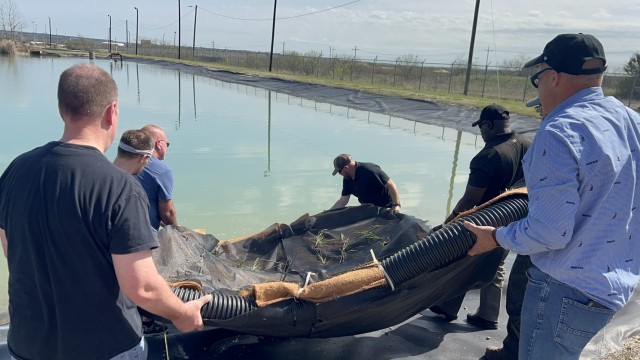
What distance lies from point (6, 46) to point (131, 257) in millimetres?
55340

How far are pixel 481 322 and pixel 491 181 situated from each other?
3.29 feet

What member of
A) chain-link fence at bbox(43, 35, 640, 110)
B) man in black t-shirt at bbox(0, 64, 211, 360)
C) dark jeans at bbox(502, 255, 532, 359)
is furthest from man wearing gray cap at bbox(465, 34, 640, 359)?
chain-link fence at bbox(43, 35, 640, 110)

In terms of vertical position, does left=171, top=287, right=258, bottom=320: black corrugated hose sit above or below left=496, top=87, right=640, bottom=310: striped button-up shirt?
below

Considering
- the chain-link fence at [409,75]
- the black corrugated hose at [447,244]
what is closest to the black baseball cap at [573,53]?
the black corrugated hose at [447,244]

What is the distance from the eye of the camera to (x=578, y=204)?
1.86 metres

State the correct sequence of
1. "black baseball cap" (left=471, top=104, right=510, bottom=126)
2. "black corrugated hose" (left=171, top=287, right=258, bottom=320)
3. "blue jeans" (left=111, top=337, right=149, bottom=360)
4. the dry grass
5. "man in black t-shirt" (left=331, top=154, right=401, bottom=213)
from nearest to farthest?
"blue jeans" (left=111, top=337, right=149, bottom=360)
"black corrugated hose" (left=171, top=287, right=258, bottom=320)
"black baseball cap" (left=471, top=104, right=510, bottom=126)
"man in black t-shirt" (left=331, top=154, right=401, bottom=213)
the dry grass

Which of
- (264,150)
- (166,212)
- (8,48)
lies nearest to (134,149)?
(166,212)

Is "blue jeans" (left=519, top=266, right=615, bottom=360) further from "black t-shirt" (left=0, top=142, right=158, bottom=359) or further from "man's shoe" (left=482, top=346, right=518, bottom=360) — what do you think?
"black t-shirt" (left=0, top=142, right=158, bottom=359)

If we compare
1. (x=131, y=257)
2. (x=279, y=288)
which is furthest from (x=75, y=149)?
(x=279, y=288)

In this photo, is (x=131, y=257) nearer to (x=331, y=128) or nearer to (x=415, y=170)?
(x=415, y=170)

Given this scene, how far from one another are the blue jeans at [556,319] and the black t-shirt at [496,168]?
5.36 ft

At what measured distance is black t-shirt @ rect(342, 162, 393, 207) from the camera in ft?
17.1

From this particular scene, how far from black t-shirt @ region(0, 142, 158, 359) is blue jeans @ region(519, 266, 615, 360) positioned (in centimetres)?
151

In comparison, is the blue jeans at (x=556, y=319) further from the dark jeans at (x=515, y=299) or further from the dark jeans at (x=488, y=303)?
the dark jeans at (x=488, y=303)
